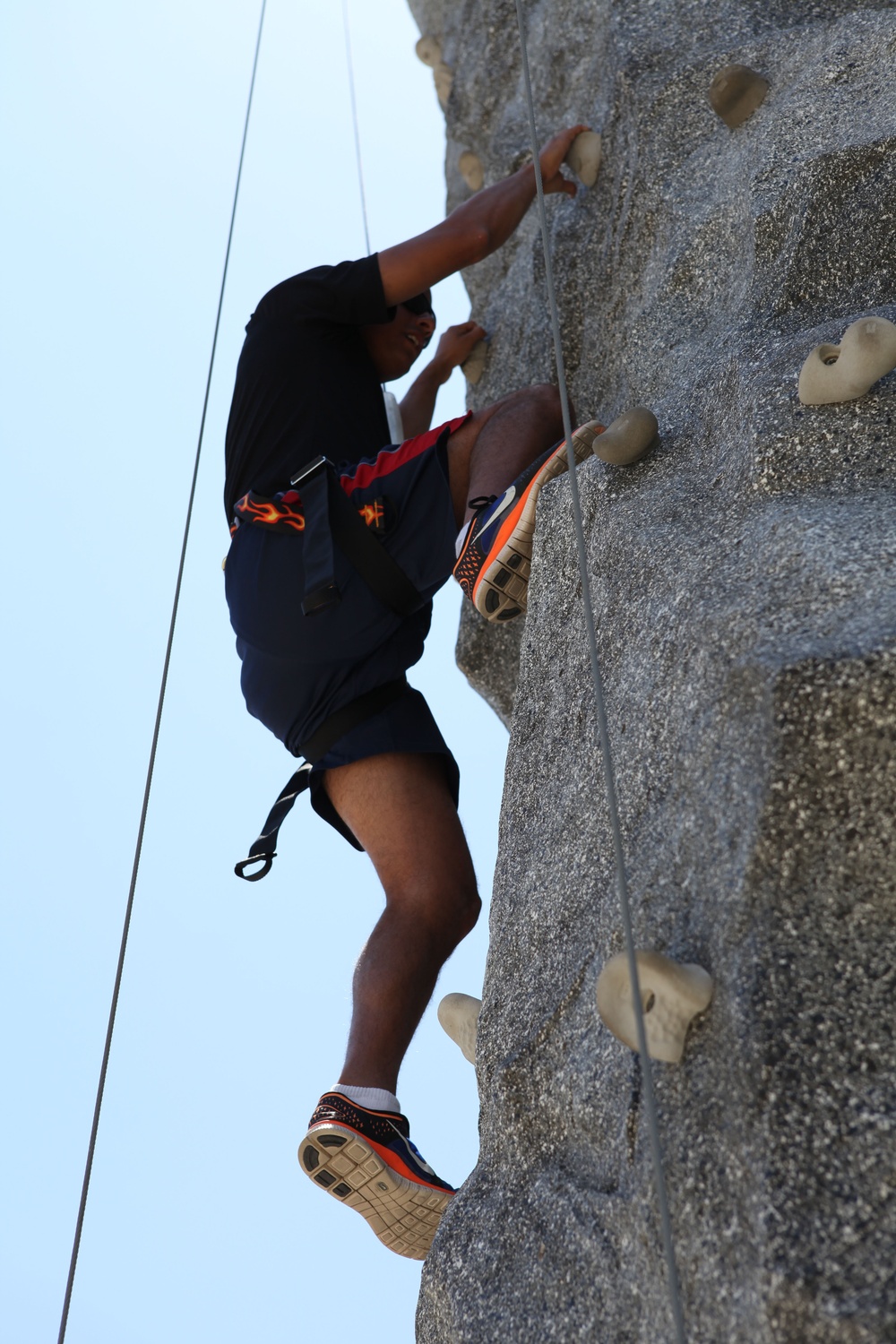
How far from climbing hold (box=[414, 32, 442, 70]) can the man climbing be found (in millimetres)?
2646

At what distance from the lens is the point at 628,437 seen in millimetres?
2445

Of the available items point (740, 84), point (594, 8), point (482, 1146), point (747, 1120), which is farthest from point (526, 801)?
point (594, 8)

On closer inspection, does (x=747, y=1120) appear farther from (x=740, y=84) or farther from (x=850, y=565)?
(x=740, y=84)

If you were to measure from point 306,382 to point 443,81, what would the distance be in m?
2.87

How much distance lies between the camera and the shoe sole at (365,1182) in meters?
2.50

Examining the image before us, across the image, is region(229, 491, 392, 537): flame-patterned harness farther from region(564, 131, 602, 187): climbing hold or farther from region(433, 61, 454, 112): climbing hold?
region(433, 61, 454, 112): climbing hold

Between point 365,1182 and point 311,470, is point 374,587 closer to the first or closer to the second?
point 311,470

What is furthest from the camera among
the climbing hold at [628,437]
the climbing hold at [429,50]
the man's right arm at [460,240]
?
the climbing hold at [429,50]

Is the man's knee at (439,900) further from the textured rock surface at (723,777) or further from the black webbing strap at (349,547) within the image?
the black webbing strap at (349,547)

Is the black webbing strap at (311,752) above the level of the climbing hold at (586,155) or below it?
below

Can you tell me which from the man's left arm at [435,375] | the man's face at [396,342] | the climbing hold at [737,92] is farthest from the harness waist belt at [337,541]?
the climbing hold at [737,92]

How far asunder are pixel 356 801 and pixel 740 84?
1922 mm

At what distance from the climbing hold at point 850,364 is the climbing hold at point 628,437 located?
0.37 meters

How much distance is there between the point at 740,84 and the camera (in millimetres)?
3045
